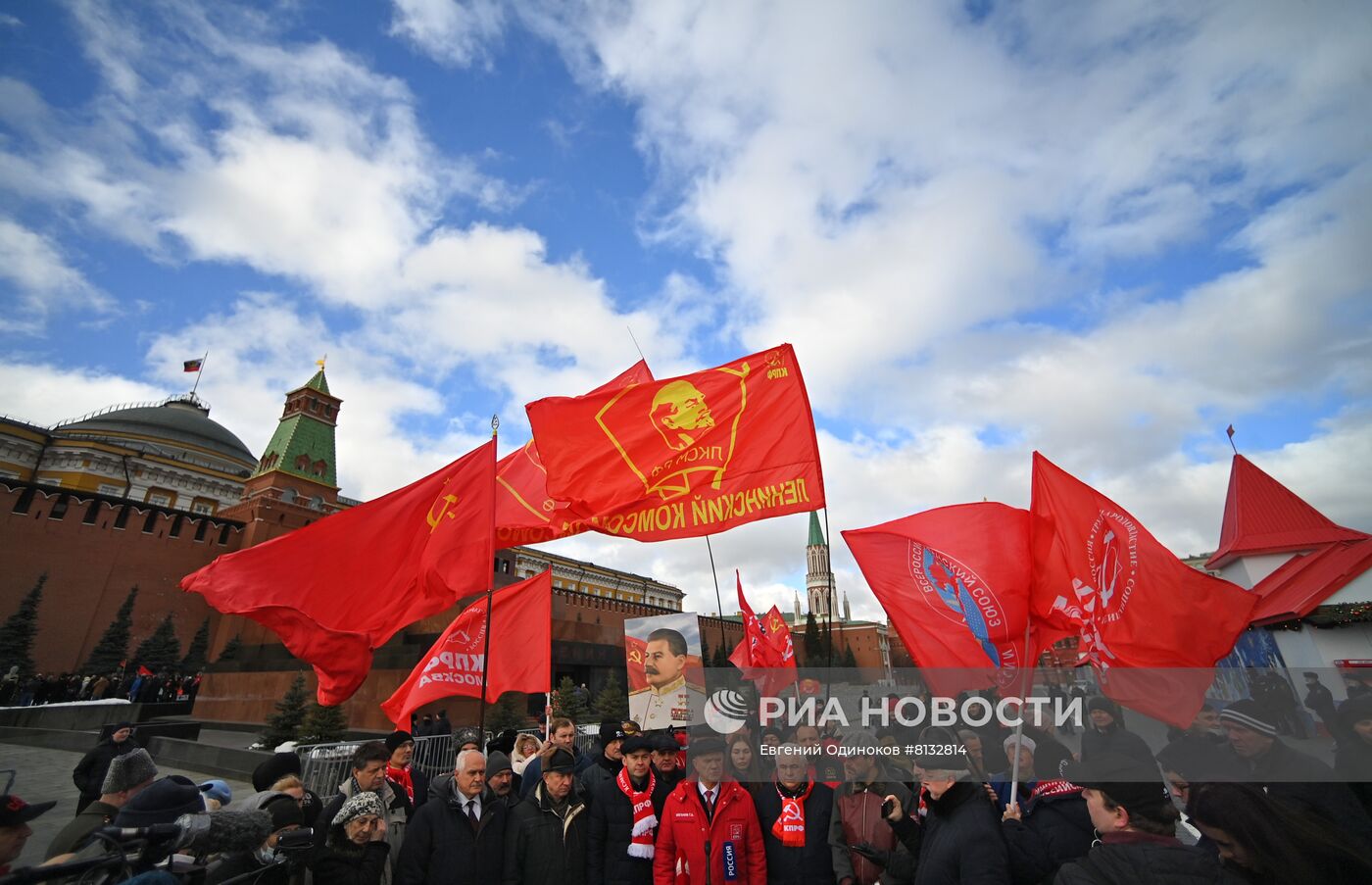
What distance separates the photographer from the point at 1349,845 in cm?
201

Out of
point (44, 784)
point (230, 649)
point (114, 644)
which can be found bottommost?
point (44, 784)

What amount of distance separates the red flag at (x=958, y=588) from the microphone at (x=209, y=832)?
4.60 meters

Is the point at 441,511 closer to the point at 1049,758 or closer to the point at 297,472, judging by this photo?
the point at 1049,758

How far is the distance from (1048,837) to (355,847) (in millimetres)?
3928

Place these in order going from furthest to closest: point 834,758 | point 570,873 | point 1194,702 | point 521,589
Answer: point 521,589 → point 834,758 → point 1194,702 → point 570,873

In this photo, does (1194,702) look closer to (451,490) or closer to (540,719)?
(451,490)

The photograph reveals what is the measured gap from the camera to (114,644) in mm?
31359

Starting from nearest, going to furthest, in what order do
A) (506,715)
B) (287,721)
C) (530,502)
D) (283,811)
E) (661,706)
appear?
1. (283,811)
2. (530,502)
3. (661,706)
4. (287,721)
5. (506,715)

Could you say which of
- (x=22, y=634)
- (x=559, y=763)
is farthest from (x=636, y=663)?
(x=22, y=634)

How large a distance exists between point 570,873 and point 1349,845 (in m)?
3.86

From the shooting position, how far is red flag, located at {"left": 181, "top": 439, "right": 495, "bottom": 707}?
5734mm

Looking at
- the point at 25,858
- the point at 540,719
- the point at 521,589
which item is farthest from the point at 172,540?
the point at 521,589

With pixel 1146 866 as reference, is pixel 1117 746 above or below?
above

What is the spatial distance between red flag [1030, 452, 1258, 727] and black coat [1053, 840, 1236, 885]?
3045mm
